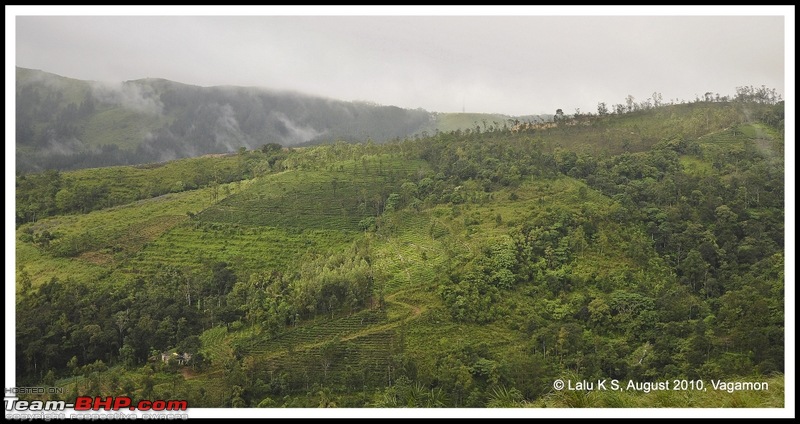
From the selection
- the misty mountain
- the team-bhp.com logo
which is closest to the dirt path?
the team-bhp.com logo

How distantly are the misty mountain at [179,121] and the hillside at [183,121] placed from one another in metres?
0.03

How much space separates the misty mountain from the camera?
45.4 ft

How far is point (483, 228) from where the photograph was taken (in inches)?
487

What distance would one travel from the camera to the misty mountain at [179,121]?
13844mm

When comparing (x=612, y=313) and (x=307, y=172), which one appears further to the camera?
(x=307, y=172)

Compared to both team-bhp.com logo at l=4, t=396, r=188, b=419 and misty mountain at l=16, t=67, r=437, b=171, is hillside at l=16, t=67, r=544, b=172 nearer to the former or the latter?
misty mountain at l=16, t=67, r=437, b=171

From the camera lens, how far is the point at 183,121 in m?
17.0

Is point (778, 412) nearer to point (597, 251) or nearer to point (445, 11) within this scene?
point (597, 251)

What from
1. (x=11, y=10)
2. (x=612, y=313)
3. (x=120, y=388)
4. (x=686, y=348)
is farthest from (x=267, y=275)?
(x=686, y=348)

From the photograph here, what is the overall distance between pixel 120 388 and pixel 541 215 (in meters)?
9.47

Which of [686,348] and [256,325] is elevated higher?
[256,325]

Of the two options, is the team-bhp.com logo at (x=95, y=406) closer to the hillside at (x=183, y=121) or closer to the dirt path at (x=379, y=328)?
the dirt path at (x=379, y=328)

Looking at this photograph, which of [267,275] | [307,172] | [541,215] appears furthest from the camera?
[307,172]

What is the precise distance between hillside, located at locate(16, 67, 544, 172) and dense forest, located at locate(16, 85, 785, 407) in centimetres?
97
